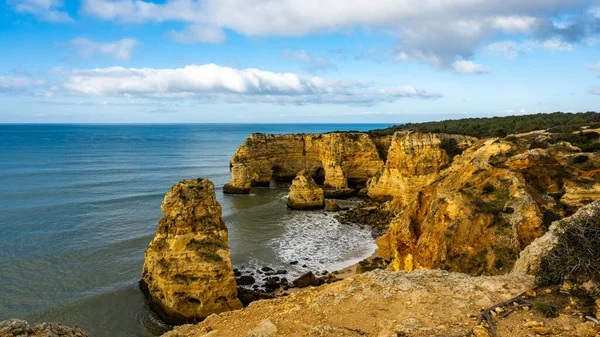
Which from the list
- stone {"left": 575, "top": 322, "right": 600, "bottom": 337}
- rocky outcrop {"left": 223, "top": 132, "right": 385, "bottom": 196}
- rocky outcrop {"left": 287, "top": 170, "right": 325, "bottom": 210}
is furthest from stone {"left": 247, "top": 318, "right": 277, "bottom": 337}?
rocky outcrop {"left": 223, "top": 132, "right": 385, "bottom": 196}

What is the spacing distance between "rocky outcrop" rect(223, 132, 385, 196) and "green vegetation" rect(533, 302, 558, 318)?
41.5 m

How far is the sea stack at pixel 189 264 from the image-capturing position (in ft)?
59.3

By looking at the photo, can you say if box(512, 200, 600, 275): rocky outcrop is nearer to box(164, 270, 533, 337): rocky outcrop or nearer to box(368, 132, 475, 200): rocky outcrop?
box(164, 270, 533, 337): rocky outcrop

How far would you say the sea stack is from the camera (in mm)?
18062

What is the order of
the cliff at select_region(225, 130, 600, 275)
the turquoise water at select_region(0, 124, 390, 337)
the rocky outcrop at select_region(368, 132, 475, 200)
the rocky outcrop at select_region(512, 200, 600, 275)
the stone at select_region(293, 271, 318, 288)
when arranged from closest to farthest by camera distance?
the rocky outcrop at select_region(512, 200, 600, 275), the cliff at select_region(225, 130, 600, 275), the turquoise water at select_region(0, 124, 390, 337), the stone at select_region(293, 271, 318, 288), the rocky outcrop at select_region(368, 132, 475, 200)

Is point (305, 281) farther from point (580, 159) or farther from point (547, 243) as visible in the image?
point (547, 243)

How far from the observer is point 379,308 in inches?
303

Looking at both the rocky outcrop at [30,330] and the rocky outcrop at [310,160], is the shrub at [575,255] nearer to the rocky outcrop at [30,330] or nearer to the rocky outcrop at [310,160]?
the rocky outcrop at [30,330]

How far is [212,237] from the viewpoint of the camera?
19609 mm

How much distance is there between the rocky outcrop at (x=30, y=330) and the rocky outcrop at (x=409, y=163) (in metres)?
34.0

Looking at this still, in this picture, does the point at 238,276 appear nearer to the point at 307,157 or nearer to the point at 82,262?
the point at 82,262

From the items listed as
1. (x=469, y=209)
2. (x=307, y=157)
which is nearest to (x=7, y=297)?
(x=469, y=209)

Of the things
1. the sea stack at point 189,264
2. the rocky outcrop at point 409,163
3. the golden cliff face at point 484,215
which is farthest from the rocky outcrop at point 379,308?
the rocky outcrop at point 409,163

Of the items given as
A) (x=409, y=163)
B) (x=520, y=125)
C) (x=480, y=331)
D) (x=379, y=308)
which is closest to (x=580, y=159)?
(x=379, y=308)
